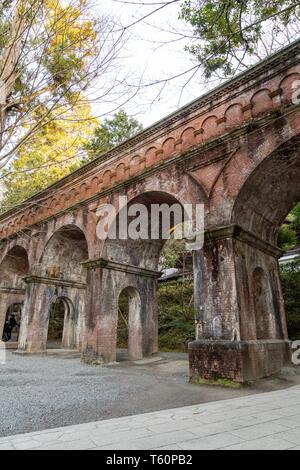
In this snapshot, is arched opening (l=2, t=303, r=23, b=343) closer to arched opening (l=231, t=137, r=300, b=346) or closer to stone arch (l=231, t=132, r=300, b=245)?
arched opening (l=231, t=137, r=300, b=346)

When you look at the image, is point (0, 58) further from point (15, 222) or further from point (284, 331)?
point (15, 222)

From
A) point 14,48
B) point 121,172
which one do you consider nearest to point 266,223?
point 121,172

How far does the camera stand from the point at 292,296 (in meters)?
11.0

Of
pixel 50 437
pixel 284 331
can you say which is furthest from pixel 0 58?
pixel 284 331

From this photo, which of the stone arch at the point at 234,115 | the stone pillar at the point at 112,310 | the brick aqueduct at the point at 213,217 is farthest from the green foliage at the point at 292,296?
the stone arch at the point at 234,115

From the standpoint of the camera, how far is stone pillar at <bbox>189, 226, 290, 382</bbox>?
6062 millimetres

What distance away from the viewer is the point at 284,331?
8.31 metres

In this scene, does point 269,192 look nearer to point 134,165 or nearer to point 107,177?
point 134,165

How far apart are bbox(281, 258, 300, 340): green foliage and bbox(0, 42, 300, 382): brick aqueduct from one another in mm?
2565

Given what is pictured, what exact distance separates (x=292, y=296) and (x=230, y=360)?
20.3ft

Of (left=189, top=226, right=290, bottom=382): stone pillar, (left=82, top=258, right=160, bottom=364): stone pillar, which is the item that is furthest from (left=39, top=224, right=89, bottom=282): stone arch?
(left=189, top=226, right=290, bottom=382): stone pillar

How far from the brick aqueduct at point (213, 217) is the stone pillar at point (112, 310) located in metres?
0.03
